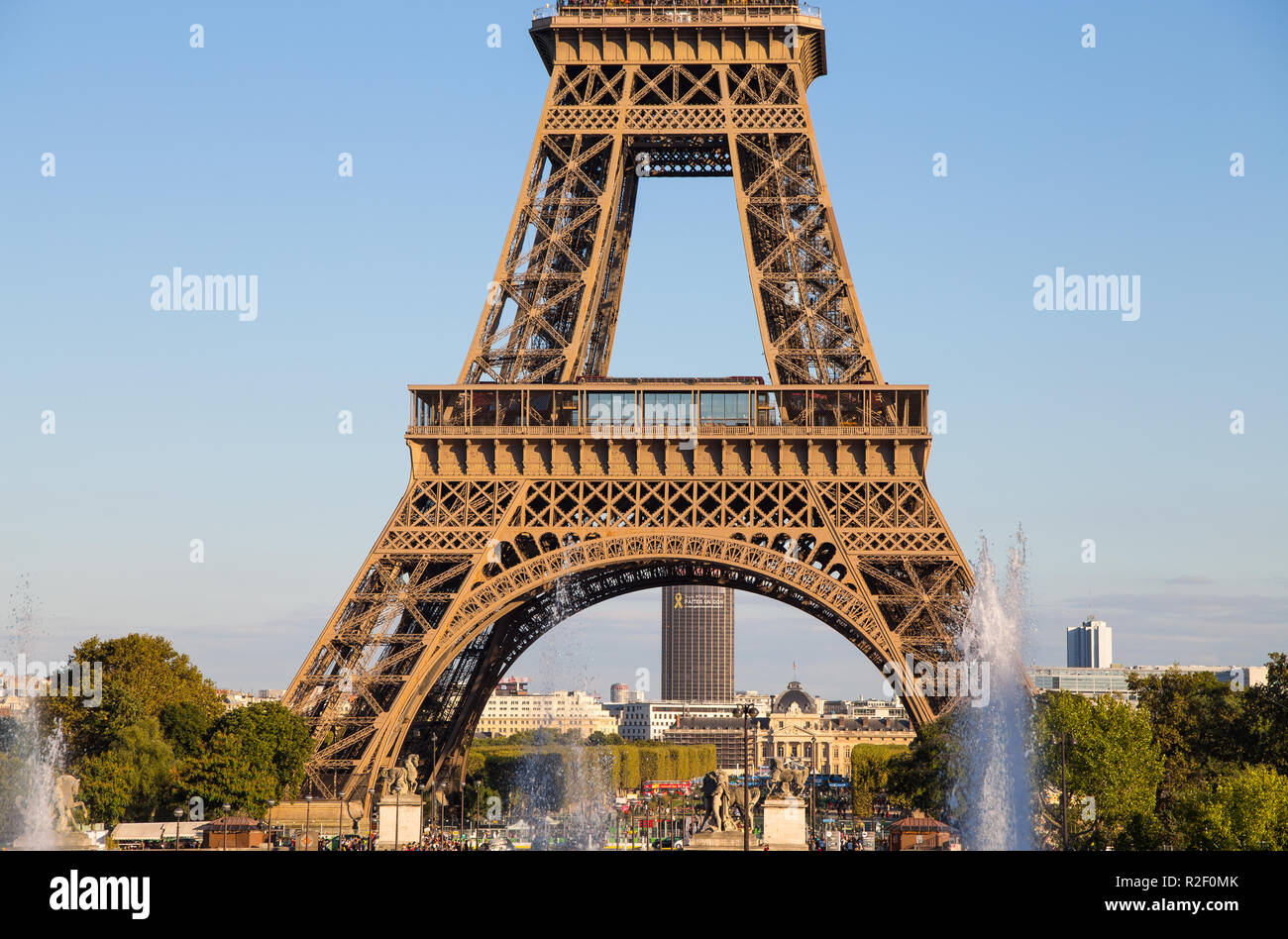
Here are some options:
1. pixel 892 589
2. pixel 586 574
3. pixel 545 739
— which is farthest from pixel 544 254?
pixel 545 739

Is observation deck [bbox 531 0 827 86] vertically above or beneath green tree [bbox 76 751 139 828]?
above

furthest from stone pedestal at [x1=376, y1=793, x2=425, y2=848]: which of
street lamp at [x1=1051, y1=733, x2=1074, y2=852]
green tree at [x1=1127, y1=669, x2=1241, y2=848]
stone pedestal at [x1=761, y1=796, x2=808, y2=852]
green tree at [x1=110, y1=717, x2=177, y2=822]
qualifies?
green tree at [x1=1127, y1=669, x2=1241, y2=848]

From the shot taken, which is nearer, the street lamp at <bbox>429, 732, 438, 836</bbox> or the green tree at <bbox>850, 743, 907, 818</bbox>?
the street lamp at <bbox>429, 732, 438, 836</bbox>

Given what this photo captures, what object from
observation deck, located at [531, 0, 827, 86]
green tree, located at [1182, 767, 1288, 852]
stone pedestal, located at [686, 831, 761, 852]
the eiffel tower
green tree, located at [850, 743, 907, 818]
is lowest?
green tree, located at [850, 743, 907, 818]

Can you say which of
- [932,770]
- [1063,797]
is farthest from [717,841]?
[932,770]

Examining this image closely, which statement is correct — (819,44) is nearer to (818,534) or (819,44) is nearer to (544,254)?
(544,254)

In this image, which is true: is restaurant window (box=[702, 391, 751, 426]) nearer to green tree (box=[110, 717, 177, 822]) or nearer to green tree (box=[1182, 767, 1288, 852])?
green tree (box=[1182, 767, 1288, 852])
